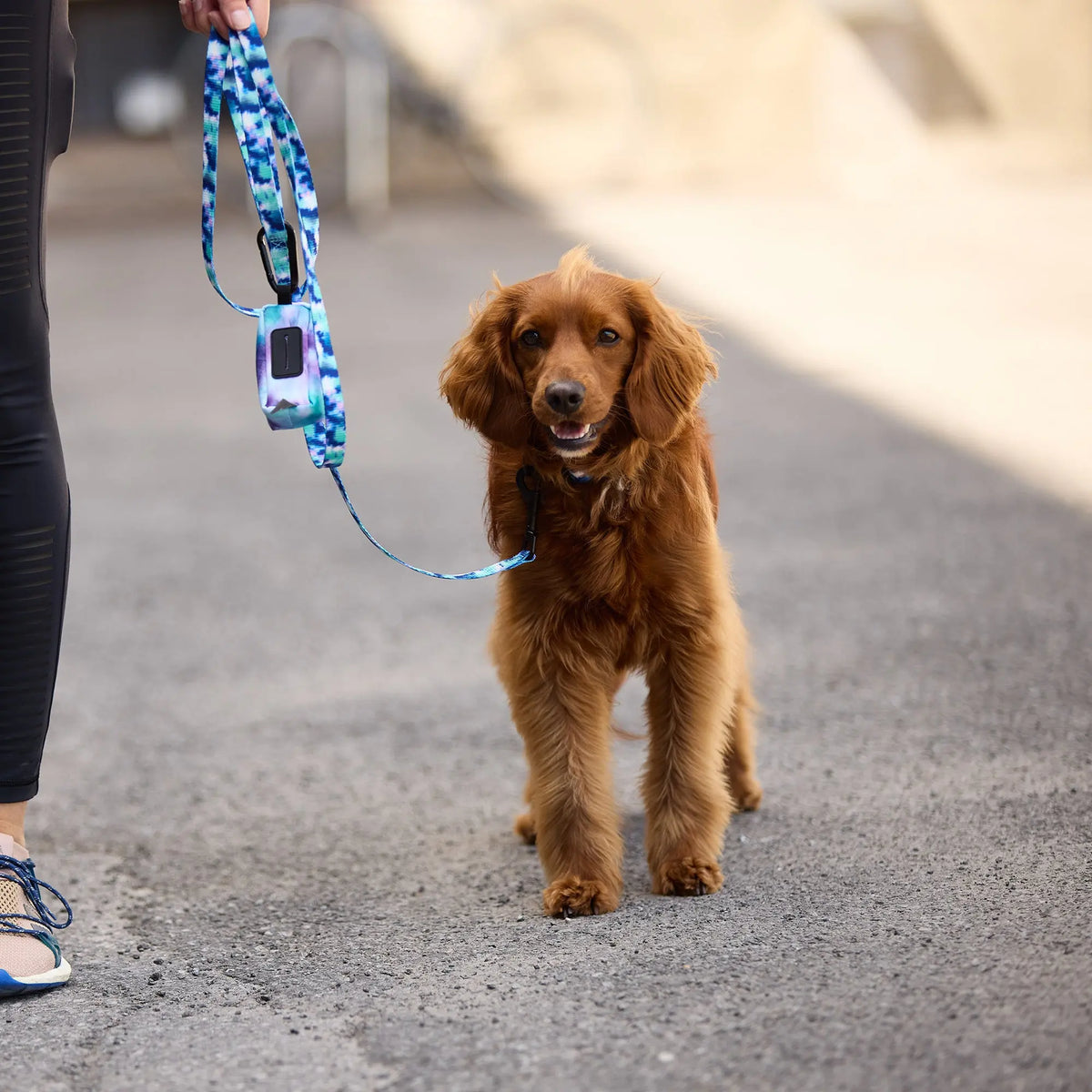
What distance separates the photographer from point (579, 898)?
9.18 feet

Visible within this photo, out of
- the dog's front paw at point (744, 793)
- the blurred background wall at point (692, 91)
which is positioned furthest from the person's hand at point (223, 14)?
the blurred background wall at point (692, 91)

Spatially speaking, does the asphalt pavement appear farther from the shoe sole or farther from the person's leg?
the person's leg

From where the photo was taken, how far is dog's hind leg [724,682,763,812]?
10.9 feet

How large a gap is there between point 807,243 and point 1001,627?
20.7ft

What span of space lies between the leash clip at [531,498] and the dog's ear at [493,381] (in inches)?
2.3

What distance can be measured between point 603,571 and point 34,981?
1208 millimetres

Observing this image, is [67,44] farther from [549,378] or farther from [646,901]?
[646,901]

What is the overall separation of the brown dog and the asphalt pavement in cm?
16

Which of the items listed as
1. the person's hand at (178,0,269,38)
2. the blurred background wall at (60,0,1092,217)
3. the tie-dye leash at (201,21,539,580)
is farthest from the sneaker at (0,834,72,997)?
the blurred background wall at (60,0,1092,217)

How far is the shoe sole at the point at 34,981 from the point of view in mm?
2508

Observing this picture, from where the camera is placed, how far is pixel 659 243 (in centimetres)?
1029

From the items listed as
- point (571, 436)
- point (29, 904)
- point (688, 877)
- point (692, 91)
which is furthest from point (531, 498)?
point (692, 91)

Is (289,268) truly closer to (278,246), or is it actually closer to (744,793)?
(278,246)

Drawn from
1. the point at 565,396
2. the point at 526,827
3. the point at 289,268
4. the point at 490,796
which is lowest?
the point at 490,796
